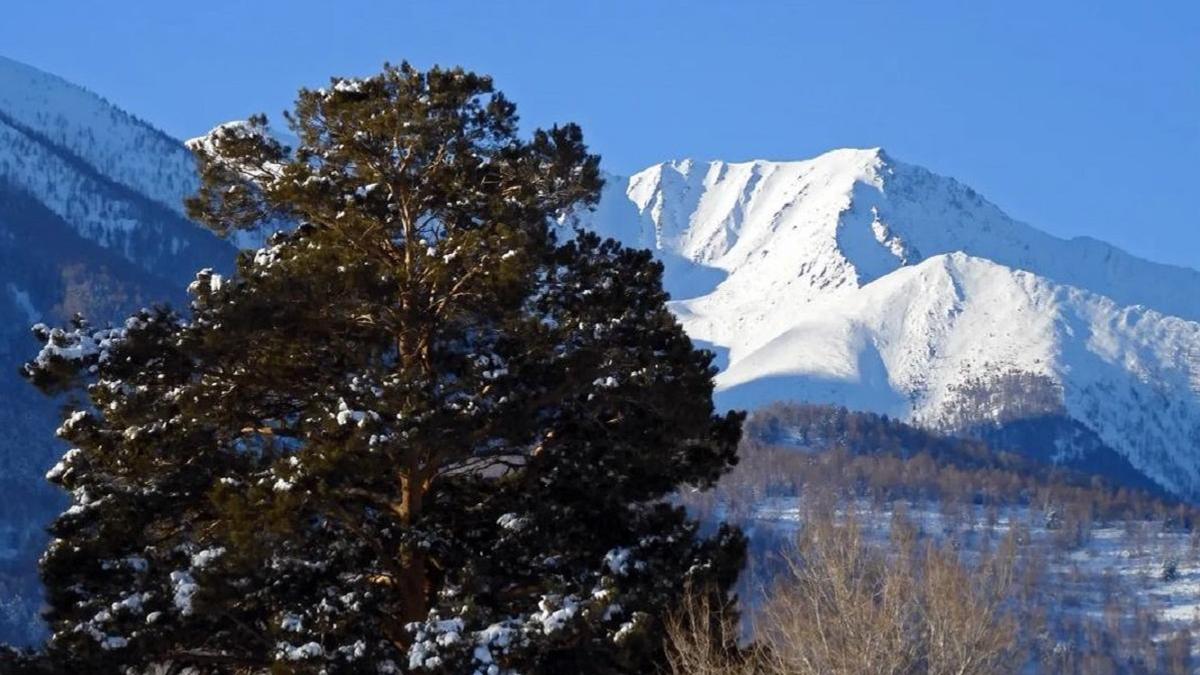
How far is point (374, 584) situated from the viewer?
21141 mm

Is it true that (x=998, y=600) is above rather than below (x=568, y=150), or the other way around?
below

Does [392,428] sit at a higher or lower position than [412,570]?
higher

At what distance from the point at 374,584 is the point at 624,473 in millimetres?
3434

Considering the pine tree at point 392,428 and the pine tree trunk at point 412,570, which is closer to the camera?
the pine tree at point 392,428

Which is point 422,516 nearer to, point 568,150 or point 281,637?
→ point 281,637

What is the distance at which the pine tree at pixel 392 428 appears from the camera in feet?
64.7

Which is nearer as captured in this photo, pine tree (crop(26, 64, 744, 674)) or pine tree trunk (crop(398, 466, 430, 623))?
pine tree (crop(26, 64, 744, 674))

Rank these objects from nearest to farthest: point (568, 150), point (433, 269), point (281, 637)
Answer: point (281, 637) → point (433, 269) → point (568, 150)

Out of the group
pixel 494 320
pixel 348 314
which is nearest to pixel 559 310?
pixel 494 320

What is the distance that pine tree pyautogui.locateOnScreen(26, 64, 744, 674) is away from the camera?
1972 centimetres

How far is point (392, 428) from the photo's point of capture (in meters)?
19.8

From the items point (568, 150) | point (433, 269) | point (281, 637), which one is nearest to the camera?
point (281, 637)

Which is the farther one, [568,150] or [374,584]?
[568,150]

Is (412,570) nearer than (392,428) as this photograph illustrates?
No
